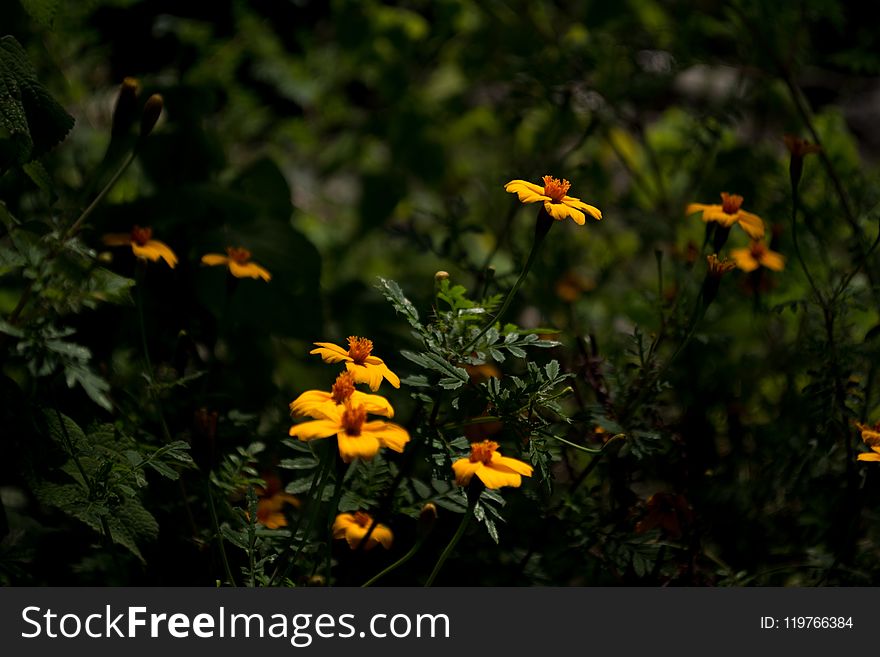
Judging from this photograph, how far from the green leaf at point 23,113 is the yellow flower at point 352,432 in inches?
20.6

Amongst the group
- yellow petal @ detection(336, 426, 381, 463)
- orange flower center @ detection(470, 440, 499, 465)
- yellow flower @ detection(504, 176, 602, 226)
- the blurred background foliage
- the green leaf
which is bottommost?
the blurred background foliage

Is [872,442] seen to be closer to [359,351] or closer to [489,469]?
[489,469]

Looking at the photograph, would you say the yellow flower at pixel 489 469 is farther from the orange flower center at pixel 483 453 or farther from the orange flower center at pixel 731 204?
the orange flower center at pixel 731 204

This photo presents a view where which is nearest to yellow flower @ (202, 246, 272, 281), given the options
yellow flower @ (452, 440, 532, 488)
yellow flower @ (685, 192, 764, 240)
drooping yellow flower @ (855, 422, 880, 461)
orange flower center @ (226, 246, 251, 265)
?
orange flower center @ (226, 246, 251, 265)

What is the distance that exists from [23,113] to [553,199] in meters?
0.63

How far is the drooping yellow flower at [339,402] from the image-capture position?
1.00 m

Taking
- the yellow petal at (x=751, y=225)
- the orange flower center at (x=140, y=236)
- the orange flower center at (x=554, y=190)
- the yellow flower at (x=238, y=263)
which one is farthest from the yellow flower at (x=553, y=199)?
the orange flower center at (x=140, y=236)

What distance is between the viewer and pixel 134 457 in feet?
3.82

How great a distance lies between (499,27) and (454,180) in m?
0.81

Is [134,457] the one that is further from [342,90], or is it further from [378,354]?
[342,90]

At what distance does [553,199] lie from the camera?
1.17 metres

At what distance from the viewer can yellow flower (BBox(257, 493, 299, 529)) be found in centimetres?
130

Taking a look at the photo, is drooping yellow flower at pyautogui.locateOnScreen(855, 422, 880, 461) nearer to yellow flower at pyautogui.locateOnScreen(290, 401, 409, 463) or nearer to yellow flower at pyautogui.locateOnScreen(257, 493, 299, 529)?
yellow flower at pyautogui.locateOnScreen(290, 401, 409, 463)

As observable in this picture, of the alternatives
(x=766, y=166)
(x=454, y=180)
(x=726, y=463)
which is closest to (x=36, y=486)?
(x=726, y=463)
